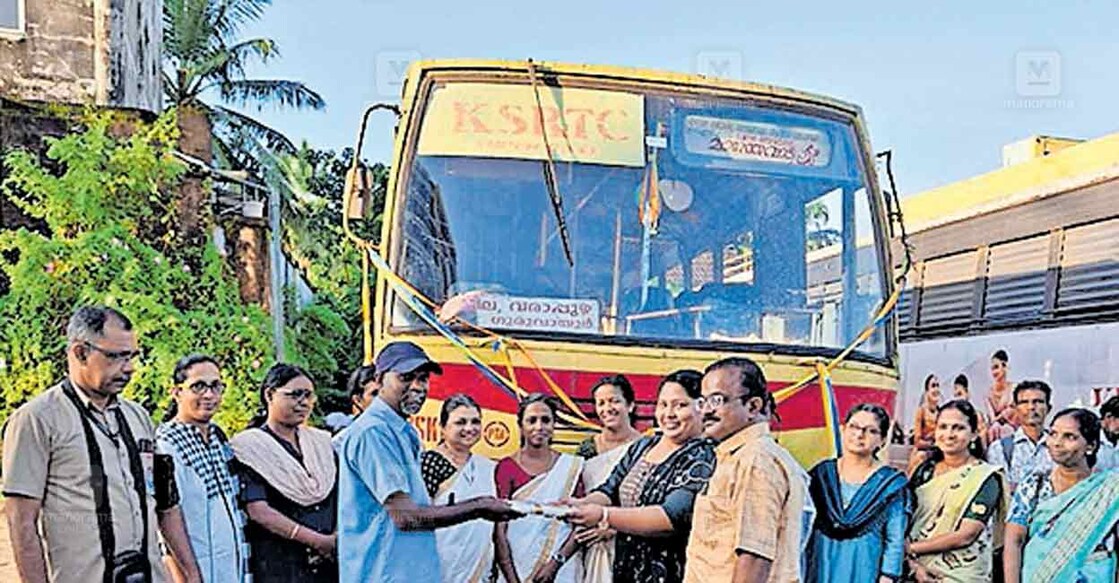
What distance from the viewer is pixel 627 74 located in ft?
20.2

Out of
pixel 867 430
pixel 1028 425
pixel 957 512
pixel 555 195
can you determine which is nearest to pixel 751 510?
pixel 867 430

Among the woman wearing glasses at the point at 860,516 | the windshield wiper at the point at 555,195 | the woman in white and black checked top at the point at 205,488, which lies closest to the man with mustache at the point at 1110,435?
the woman wearing glasses at the point at 860,516

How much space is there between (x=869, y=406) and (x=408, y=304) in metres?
2.29

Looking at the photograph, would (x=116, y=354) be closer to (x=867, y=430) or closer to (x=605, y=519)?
(x=605, y=519)

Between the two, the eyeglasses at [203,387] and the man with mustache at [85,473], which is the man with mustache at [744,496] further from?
the eyeglasses at [203,387]

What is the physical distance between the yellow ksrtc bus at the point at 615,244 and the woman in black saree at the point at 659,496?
143 centimetres

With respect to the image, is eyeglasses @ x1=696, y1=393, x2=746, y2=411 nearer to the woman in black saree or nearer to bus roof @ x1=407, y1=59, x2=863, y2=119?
the woman in black saree

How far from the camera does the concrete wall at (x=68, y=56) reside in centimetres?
1209

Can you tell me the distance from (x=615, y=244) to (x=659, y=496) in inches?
85.9

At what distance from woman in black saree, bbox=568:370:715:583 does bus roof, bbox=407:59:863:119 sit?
7.83 ft

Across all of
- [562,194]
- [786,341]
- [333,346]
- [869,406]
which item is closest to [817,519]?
[869,406]

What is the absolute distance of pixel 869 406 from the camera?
4.59 metres

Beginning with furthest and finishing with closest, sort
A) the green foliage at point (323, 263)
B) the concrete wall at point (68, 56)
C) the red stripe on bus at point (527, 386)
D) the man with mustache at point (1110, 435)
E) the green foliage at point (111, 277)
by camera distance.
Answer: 1. the green foliage at point (323, 263)
2. the concrete wall at point (68, 56)
3. the green foliage at point (111, 277)
4. the man with mustache at point (1110, 435)
5. the red stripe on bus at point (527, 386)

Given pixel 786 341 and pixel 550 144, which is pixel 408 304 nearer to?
pixel 550 144
